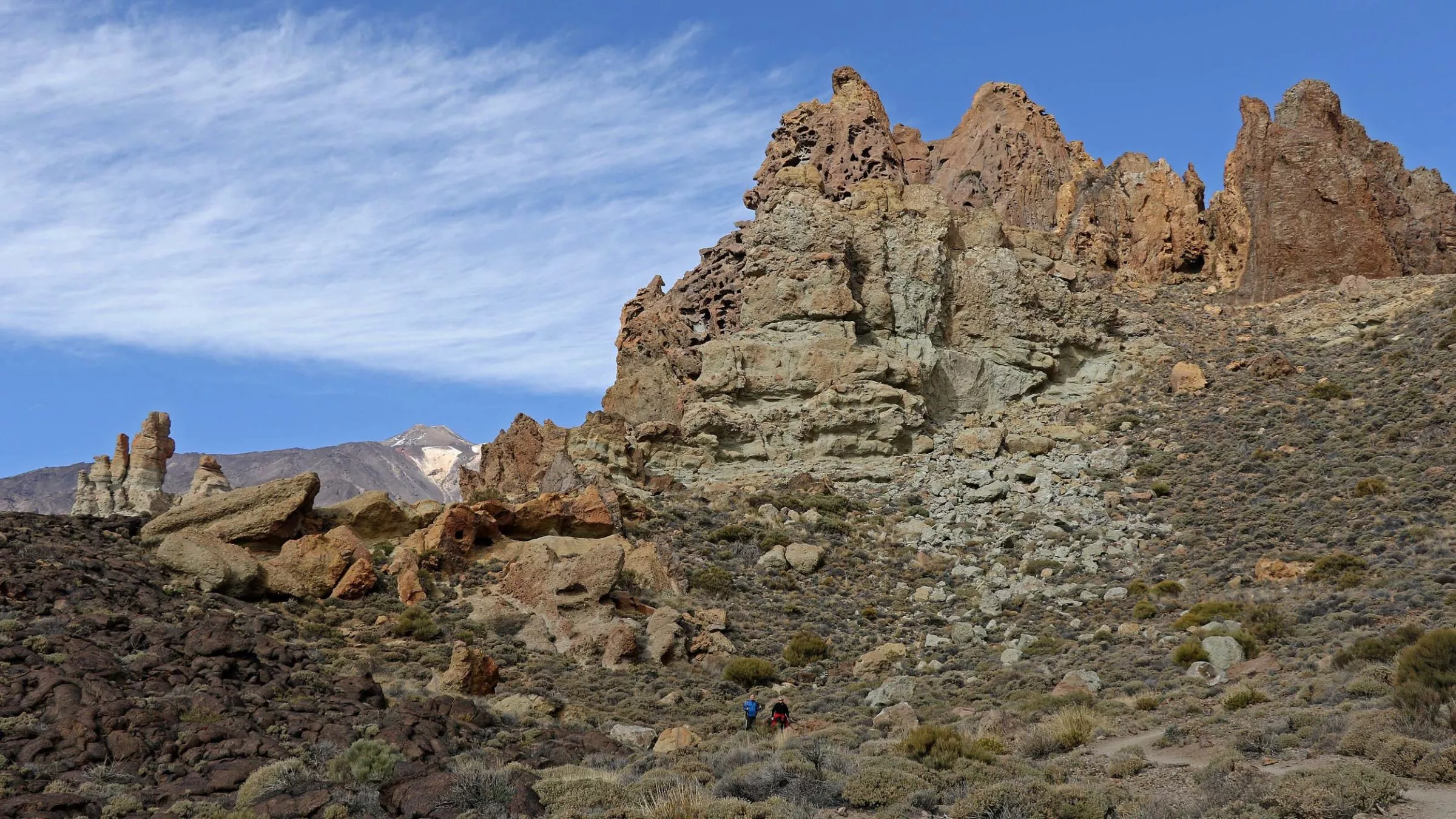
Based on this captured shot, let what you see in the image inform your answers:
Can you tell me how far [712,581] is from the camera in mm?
31188

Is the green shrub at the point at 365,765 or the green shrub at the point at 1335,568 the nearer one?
the green shrub at the point at 365,765

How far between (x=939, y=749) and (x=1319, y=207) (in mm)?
45149

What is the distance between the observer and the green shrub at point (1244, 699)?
55.5ft

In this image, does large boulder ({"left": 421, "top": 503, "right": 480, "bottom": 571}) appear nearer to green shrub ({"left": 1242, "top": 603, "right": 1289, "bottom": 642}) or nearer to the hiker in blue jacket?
the hiker in blue jacket

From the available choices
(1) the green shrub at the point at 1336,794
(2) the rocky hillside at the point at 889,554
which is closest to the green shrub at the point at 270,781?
(2) the rocky hillside at the point at 889,554

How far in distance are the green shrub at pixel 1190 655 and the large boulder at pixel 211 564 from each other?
20.6 metres

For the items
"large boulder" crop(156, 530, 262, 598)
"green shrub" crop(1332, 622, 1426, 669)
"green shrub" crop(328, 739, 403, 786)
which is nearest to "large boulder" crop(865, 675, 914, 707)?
"green shrub" crop(1332, 622, 1426, 669)

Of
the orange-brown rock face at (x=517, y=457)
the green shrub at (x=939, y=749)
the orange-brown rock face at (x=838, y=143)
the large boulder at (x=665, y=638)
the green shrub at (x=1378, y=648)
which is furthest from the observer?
the orange-brown rock face at (x=838, y=143)

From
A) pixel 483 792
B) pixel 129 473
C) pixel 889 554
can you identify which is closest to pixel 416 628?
pixel 483 792

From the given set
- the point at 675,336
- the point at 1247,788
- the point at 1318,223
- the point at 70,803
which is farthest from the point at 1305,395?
the point at 70,803

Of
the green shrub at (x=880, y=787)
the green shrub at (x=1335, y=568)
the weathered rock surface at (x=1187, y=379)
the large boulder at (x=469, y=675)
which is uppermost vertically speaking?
the weathered rock surface at (x=1187, y=379)

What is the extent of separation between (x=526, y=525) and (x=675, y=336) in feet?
62.6

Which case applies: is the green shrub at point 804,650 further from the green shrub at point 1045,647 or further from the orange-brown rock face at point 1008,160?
the orange-brown rock face at point 1008,160

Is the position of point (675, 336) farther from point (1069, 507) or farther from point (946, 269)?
point (1069, 507)
